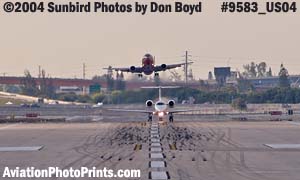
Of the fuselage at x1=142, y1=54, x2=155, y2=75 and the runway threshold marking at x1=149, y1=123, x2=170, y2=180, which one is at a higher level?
the fuselage at x1=142, y1=54, x2=155, y2=75

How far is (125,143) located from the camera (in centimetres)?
4297

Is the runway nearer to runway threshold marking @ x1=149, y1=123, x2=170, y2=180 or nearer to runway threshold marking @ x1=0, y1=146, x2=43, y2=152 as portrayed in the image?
runway threshold marking @ x1=149, y1=123, x2=170, y2=180

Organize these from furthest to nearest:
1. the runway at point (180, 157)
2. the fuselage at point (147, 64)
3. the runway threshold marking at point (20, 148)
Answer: the fuselage at point (147, 64) → the runway threshold marking at point (20, 148) → the runway at point (180, 157)

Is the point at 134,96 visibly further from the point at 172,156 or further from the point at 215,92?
the point at 172,156

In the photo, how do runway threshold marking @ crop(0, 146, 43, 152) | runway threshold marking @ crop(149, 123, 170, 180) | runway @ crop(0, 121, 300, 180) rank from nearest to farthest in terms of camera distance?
runway threshold marking @ crop(149, 123, 170, 180), runway @ crop(0, 121, 300, 180), runway threshold marking @ crop(0, 146, 43, 152)

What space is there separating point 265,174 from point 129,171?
5537 mm

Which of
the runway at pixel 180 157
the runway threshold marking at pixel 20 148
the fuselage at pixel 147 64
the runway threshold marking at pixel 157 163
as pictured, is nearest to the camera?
the runway threshold marking at pixel 157 163

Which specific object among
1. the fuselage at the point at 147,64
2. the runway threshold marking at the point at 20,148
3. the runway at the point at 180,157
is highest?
the fuselage at the point at 147,64

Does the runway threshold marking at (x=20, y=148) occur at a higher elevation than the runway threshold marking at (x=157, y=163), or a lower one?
lower

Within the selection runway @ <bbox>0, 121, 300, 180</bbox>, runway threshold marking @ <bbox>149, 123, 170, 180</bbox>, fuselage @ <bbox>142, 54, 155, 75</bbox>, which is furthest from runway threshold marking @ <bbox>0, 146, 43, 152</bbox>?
fuselage @ <bbox>142, 54, 155, 75</bbox>

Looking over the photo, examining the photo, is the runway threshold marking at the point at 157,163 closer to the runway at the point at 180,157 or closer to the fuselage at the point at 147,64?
the runway at the point at 180,157

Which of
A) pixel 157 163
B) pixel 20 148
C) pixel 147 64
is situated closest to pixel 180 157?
pixel 157 163

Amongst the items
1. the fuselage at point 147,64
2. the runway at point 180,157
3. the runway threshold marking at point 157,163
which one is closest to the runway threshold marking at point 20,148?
the runway at point 180,157

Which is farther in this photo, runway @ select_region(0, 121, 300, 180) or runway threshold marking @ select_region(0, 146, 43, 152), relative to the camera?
runway threshold marking @ select_region(0, 146, 43, 152)
